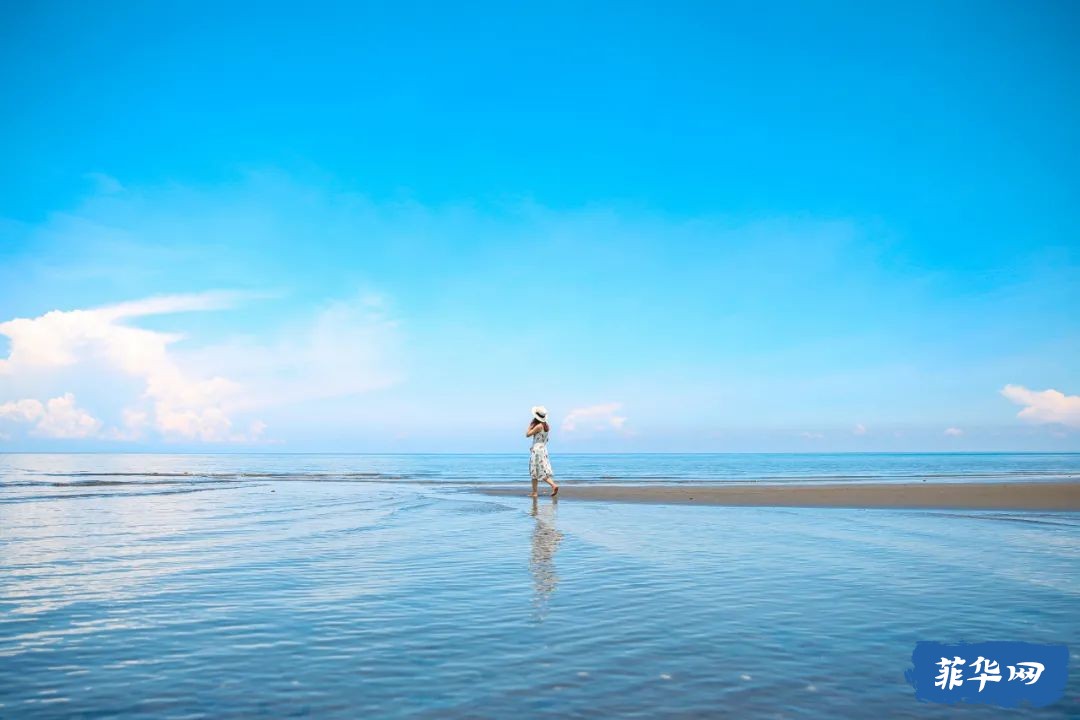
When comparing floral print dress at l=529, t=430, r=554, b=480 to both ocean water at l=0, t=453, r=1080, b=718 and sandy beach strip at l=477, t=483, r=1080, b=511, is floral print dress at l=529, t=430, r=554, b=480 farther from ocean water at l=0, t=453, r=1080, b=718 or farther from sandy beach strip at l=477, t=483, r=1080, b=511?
ocean water at l=0, t=453, r=1080, b=718

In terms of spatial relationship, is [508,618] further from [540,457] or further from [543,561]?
[540,457]

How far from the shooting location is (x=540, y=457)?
26.5 meters

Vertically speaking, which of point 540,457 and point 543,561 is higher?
point 540,457

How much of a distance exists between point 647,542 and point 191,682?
431 inches

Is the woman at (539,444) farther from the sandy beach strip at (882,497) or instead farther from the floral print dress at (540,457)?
the sandy beach strip at (882,497)

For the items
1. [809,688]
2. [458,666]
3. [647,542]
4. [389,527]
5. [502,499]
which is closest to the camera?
[809,688]

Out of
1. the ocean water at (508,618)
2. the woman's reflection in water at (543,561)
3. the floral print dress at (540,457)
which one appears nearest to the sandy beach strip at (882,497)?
the floral print dress at (540,457)

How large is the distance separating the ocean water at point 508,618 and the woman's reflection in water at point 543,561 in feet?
0.24

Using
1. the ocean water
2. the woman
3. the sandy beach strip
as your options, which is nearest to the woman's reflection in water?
the ocean water

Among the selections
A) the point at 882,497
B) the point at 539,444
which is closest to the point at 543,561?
the point at 539,444

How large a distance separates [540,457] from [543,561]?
13.8 m

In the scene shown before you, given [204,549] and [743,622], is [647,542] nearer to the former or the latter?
[743,622]

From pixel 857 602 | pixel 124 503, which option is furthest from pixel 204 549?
pixel 124 503

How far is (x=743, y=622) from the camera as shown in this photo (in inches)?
329
